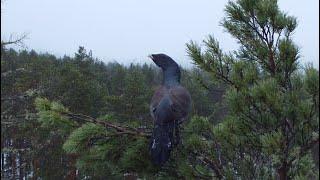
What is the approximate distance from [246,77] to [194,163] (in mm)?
664

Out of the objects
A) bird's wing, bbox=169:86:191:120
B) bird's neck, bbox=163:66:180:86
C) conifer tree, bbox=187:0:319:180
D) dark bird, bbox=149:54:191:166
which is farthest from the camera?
bird's neck, bbox=163:66:180:86

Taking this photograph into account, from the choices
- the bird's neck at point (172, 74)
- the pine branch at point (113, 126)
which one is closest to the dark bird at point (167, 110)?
the bird's neck at point (172, 74)

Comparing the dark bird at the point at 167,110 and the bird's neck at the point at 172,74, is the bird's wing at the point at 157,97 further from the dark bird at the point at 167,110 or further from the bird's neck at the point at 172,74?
the bird's neck at the point at 172,74

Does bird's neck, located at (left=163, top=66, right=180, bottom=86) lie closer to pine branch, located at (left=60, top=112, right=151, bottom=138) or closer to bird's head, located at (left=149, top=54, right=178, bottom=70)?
bird's head, located at (left=149, top=54, right=178, bottom=70)

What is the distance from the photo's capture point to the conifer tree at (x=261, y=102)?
257 centimetres

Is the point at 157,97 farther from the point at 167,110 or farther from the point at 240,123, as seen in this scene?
the point at 240,123

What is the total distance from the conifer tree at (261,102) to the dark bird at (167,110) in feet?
0.58

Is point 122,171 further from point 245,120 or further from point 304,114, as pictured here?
point 304,114

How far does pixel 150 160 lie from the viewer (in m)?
3.19

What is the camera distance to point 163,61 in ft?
12.5

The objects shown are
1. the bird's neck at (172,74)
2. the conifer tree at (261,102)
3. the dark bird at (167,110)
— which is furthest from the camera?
the bird's neck at (172,74)

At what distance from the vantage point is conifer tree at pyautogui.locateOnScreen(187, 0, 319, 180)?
257 centimetres

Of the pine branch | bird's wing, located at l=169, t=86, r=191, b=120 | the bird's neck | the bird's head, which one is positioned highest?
the bird's head

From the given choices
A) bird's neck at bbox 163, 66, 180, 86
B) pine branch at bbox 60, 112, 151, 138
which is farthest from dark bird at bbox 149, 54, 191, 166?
pine branch at bbox 60, 112, 151, 138
